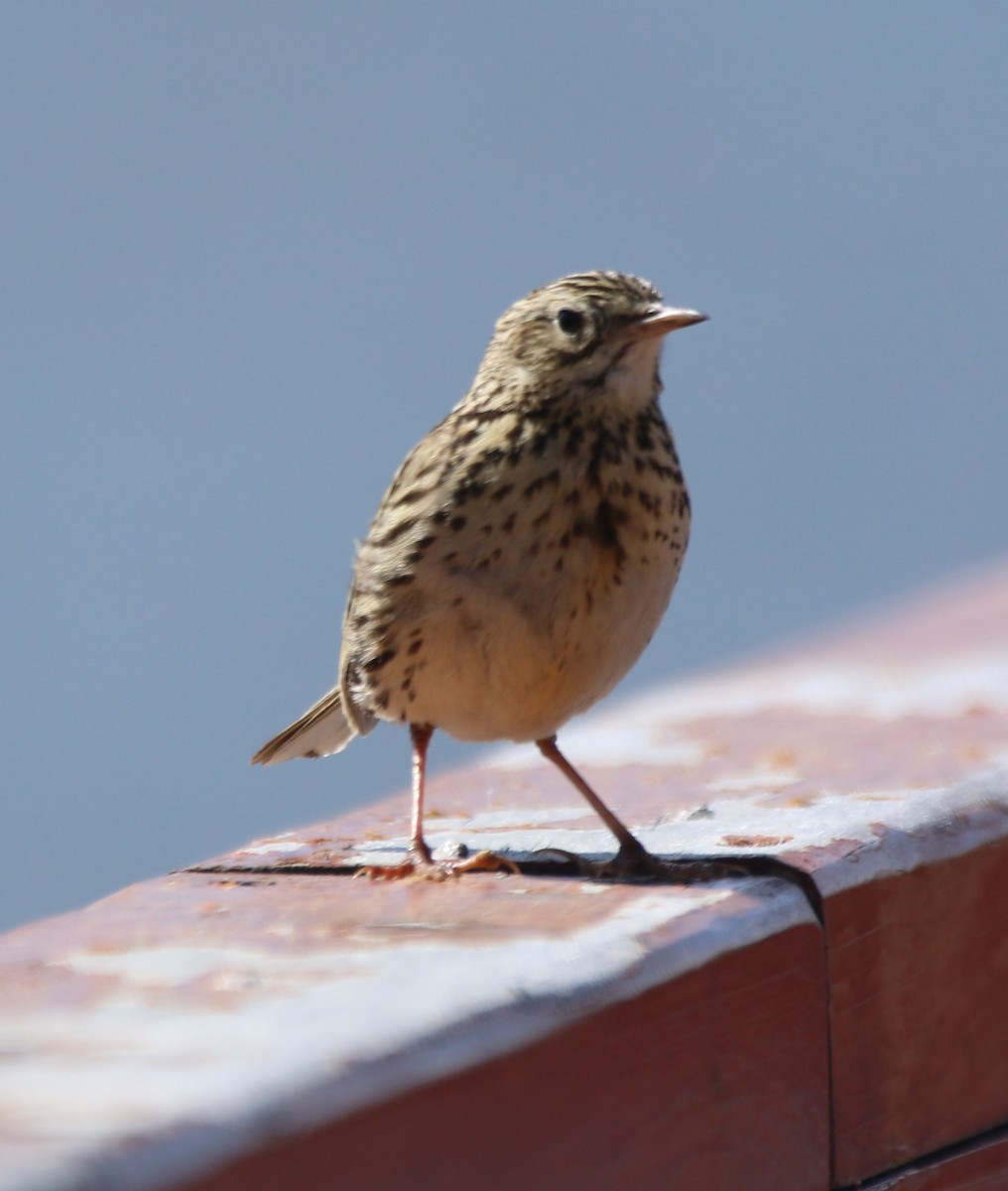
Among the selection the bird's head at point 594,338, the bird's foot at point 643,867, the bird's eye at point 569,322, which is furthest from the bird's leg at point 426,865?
the bird's eye at point 569,322

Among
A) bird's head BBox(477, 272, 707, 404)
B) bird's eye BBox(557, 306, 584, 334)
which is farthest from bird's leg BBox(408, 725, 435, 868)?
bird's eye BBox(557, 306, 584, 334)

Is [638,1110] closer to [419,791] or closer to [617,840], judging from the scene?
[617,840]

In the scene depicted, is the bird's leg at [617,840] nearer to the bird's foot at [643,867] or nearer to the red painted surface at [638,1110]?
the bird's foot at [643,867]

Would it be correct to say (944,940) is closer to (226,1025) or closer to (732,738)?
(226,1025)

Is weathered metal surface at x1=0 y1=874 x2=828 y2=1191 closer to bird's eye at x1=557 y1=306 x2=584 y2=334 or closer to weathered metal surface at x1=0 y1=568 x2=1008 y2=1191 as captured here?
weathered metal surface at x1=0 y1=568 x2=1008 y2=1191

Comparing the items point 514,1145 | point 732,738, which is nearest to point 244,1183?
point 514,1145
